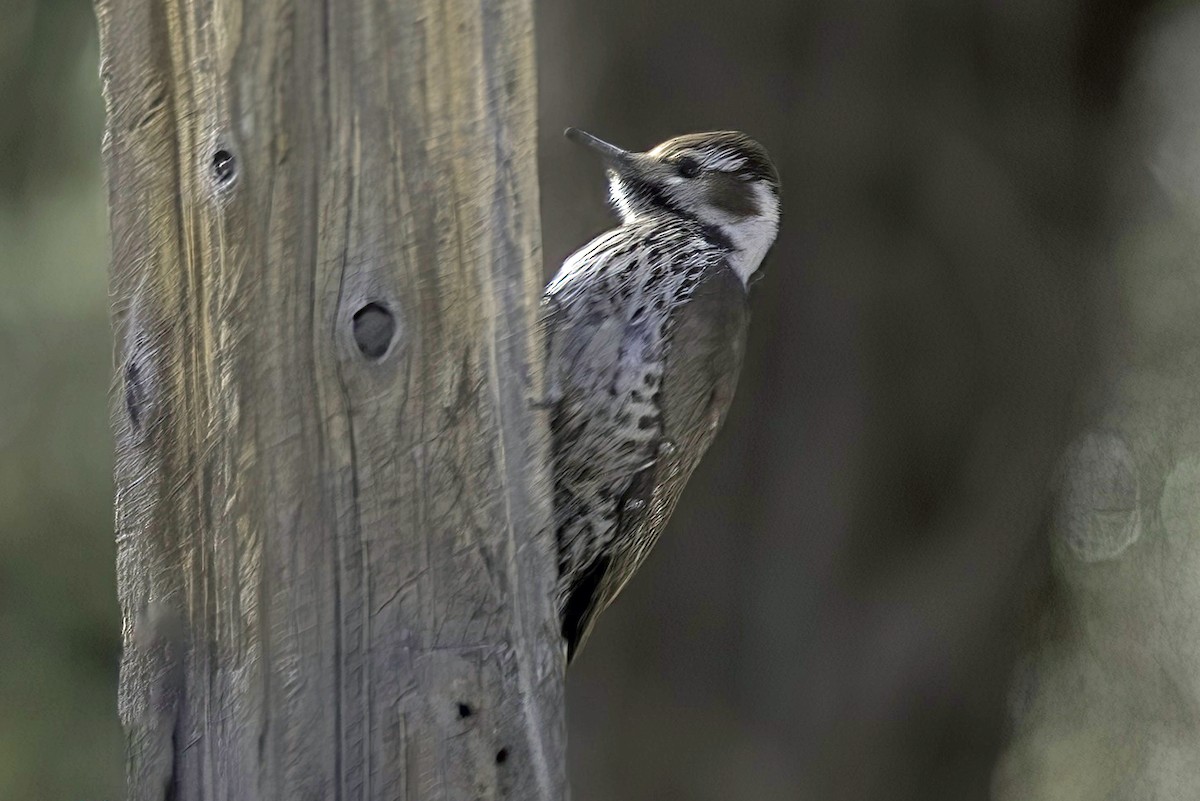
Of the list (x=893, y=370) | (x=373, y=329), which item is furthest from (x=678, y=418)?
(x=893, y=370)

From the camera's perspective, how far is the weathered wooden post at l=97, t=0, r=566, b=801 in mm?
1352

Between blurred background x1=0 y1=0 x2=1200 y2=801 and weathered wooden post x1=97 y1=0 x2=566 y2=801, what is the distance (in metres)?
2.64

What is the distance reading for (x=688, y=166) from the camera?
2932mm

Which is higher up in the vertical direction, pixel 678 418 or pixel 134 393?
pixel 134 393

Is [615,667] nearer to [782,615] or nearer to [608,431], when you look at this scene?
[782,615]

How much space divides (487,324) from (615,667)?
9.76 feet

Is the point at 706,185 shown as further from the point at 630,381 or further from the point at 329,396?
the point at 329,396

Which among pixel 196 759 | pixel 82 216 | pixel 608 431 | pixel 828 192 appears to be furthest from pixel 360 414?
pixel 82 216

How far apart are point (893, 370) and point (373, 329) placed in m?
2.97

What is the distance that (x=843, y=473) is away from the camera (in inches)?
164

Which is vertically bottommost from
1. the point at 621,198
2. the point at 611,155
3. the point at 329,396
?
the point at 621,198

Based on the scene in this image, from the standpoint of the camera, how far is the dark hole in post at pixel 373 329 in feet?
4.55

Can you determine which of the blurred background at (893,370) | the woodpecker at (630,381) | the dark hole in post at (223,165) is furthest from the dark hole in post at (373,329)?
the blurred background at (893,370)

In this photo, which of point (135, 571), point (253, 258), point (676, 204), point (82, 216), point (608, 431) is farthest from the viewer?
point (82, 216)
